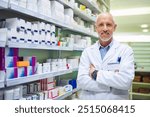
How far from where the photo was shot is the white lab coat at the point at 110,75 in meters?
1.90

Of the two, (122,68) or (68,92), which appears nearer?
(122,68)

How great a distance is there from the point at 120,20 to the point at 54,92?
563cm

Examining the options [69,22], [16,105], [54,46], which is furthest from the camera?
[69,22]

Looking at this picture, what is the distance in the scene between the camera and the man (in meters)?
1.91

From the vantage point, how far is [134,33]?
30.6 ft

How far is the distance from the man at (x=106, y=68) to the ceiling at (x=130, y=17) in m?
4.13

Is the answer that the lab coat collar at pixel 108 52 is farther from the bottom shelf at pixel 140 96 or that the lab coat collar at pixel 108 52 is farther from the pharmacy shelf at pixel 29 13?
the bottom shelf at pixel 140 96

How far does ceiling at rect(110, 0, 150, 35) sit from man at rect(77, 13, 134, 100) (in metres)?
4.13

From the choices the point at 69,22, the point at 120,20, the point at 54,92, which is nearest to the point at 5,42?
the point at 54,92

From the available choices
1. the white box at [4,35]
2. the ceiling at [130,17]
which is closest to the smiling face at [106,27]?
the white box at [4,35]

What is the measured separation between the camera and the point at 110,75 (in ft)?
6.28

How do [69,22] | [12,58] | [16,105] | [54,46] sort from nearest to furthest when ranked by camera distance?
[16,105] → [12,58] → [54,46] → [69,22]

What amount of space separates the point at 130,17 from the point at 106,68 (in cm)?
566

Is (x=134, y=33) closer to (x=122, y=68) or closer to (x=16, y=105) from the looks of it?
(x=122, y=68)
